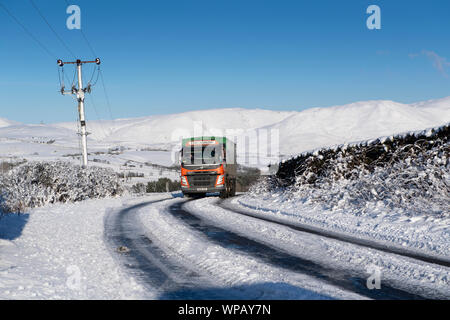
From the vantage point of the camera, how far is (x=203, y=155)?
70.1 ft

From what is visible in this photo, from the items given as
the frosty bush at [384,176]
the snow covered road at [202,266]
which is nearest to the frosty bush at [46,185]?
the snow covered road at [202,266]

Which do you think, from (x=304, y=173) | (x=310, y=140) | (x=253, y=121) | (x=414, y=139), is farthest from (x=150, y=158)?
(x=414, y=139)

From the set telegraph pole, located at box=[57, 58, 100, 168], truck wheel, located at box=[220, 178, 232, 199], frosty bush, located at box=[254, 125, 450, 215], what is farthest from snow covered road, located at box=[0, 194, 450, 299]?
telegraph pole, located at box=[57, 58, 100, 168]

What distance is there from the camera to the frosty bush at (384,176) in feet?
32.3

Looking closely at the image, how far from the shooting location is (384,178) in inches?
460

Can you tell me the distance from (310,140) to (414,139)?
120ft

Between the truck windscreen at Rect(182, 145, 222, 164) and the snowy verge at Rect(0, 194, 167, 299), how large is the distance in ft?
37.3

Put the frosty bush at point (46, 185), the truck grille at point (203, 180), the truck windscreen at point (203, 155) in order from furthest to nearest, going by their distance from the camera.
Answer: the truck windscreen at point (203, 155) → the truck grille at point (203, 180) → the frosty bush at point (46, 185)

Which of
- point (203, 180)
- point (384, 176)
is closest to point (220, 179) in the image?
point (203, 180)

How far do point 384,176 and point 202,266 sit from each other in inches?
329

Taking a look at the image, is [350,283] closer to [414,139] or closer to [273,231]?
[273,231]

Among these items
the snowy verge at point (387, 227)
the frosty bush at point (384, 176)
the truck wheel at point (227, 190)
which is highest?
the frosty bush at point (384, 176)

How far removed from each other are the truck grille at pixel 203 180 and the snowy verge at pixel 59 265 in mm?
11122

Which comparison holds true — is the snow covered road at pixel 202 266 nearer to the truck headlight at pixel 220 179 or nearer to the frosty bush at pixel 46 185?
the frosty bush at pixel 46 185
